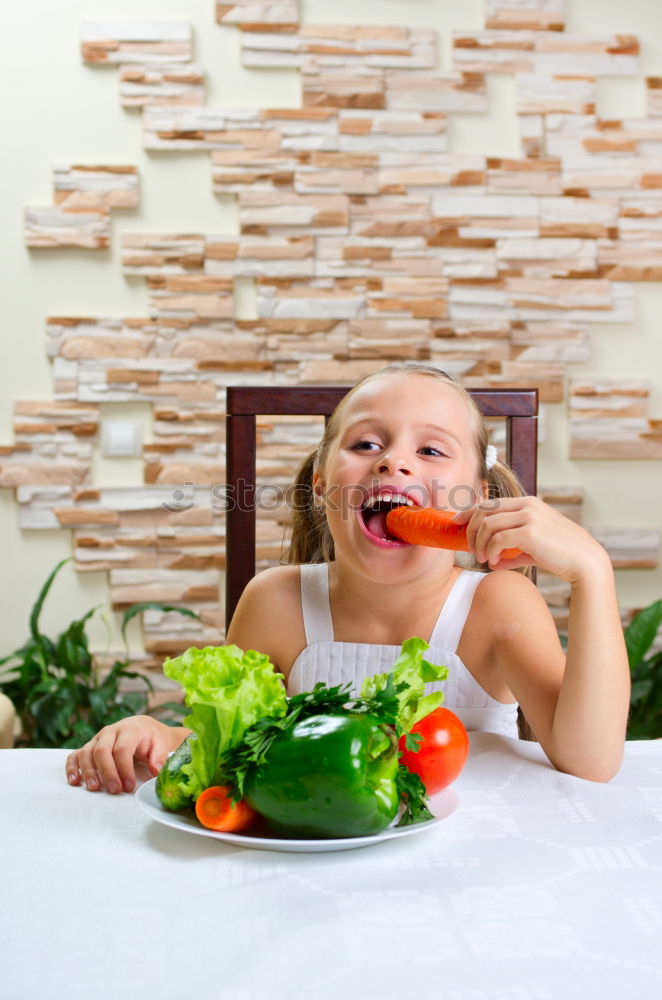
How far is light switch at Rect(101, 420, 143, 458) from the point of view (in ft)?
9.10

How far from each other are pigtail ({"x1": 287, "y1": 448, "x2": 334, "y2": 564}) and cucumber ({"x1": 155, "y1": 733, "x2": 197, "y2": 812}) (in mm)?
802

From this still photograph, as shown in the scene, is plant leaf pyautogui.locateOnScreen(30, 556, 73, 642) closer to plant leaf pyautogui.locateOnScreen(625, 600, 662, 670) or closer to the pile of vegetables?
plant leaf pyautogui.locateOnScreen(625, 600, 662, 670)

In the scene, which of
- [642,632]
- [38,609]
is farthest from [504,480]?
[38,609]

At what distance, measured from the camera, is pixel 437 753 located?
32.7 inches

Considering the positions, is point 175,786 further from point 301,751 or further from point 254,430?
point 254,430

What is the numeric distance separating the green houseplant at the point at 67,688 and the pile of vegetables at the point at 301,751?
73.5 inches

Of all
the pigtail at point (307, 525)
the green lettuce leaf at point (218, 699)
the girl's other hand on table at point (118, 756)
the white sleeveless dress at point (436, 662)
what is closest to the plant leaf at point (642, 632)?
the pigtail at point (307, 525)

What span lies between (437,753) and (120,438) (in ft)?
6.91

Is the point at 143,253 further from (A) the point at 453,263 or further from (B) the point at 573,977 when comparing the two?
(B) the point at 573,977

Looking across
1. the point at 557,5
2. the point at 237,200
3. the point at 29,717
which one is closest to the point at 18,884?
the point at 29,717

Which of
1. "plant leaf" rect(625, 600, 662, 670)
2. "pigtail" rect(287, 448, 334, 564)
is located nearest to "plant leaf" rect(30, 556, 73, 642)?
"pigtail" rect(287, 448, 334, 564)

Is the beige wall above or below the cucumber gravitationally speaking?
above

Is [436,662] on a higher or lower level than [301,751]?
lower

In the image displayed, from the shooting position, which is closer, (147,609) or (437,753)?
(437,753)
